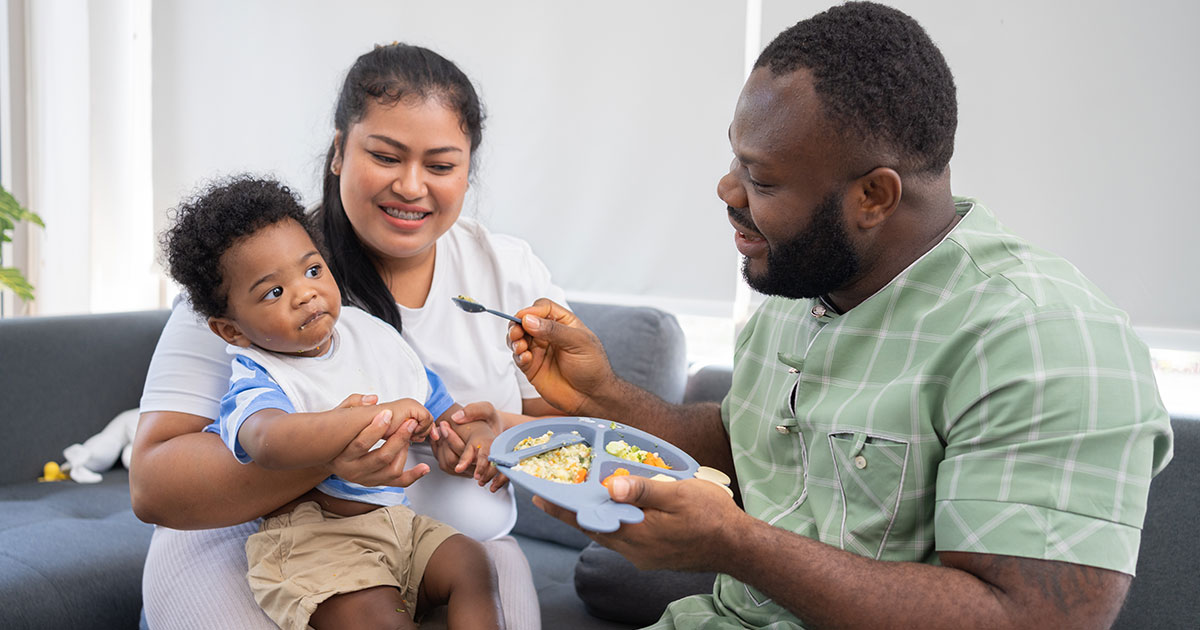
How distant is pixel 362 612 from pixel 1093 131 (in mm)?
2178

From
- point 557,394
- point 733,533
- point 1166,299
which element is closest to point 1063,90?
point 1166,299

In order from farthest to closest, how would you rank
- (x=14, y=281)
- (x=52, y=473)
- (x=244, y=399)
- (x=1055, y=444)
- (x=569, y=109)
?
(x=569, y=109)
(x=14, y=281)
(x=52, y=473)
(x=244, y=399)
(x=1055, y=444)

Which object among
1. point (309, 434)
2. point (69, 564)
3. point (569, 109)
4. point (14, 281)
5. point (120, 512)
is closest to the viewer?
point (309, 434)

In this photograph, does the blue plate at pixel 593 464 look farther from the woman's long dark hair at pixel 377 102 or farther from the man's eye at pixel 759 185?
the woman's long dark hair at pixel 377 102

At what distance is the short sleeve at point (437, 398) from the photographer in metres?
1.70

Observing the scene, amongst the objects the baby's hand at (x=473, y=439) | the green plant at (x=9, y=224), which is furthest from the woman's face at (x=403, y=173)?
the green plant at (x=9, y=224)

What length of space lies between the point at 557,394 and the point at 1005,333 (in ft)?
2.58

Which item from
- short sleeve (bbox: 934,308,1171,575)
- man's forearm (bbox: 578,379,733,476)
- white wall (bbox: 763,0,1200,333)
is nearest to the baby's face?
man's forearm (bbox: 578,379,733,476)

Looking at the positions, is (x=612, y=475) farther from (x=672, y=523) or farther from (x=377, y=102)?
(x=377, y=102)

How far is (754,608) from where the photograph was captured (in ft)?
4.59

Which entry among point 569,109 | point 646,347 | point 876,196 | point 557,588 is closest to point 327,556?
point 557,588

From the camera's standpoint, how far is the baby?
1425 mm

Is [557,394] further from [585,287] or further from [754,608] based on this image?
[585,287]

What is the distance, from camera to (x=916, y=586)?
1121 mm
